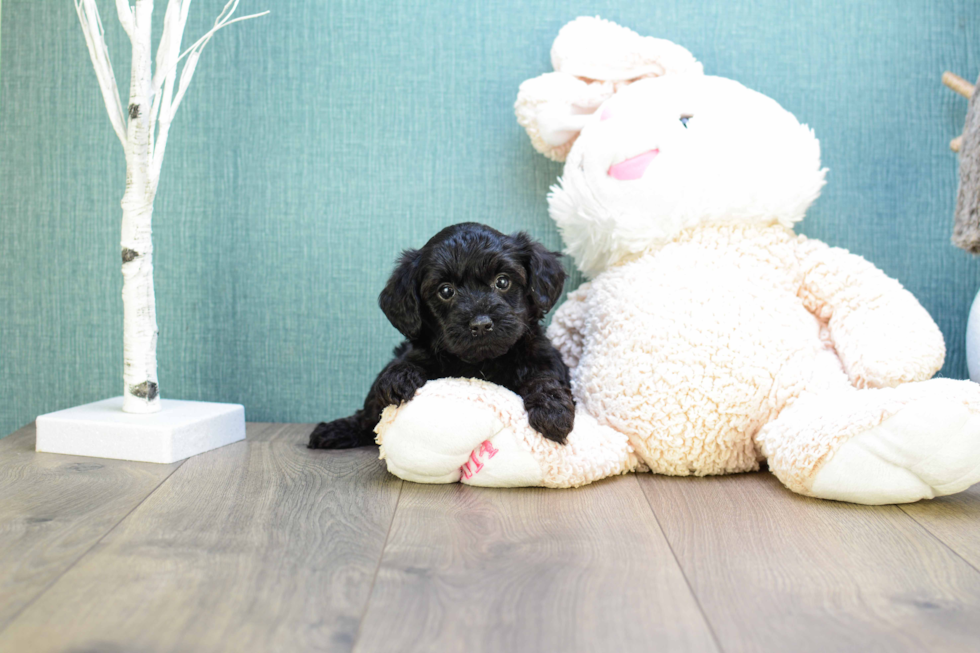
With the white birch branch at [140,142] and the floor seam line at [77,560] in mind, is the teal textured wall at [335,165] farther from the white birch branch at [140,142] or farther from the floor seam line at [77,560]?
the floor seam line at [77,560]

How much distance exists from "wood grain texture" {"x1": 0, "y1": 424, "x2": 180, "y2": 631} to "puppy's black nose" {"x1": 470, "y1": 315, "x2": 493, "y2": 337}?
2.17 ft

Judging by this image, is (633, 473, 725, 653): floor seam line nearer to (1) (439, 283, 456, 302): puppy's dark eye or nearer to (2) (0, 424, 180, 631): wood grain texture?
(1) (439, 283, 456, 302): puppy's dark eye

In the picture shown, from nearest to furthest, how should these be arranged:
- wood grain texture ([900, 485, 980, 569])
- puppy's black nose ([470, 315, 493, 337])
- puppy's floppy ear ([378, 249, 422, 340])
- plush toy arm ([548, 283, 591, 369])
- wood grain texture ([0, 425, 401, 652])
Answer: wood grain texture ([0, 425, 401, 652]) < wood grain texture ([900, 485, 980, 569]) < puppy's black nose ([470, 315, 493, 337]) < puppy's floppy ear ([378, 249, 422, 340]) < plush toy arm ([548, 283, 591, 369])

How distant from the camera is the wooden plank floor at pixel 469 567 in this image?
0.78 metres

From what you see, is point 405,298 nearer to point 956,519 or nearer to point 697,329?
point 697,329

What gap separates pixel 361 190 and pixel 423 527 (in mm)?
1065

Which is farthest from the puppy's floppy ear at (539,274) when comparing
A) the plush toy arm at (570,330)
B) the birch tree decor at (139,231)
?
the birch tree decor at (139,231)

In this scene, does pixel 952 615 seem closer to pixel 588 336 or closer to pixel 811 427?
pixel 811 427

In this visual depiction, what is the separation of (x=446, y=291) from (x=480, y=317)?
0.11m

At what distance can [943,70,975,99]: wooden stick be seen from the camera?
1693 mm

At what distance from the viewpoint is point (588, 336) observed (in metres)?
1.60

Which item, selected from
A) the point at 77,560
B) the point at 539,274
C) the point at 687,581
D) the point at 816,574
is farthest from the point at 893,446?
the point at 77,560

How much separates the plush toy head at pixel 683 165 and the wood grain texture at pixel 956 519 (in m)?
0.64

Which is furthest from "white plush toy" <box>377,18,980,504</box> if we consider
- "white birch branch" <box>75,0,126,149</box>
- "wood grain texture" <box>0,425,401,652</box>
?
"white birch branch" <box>75,0,126,149</box>
